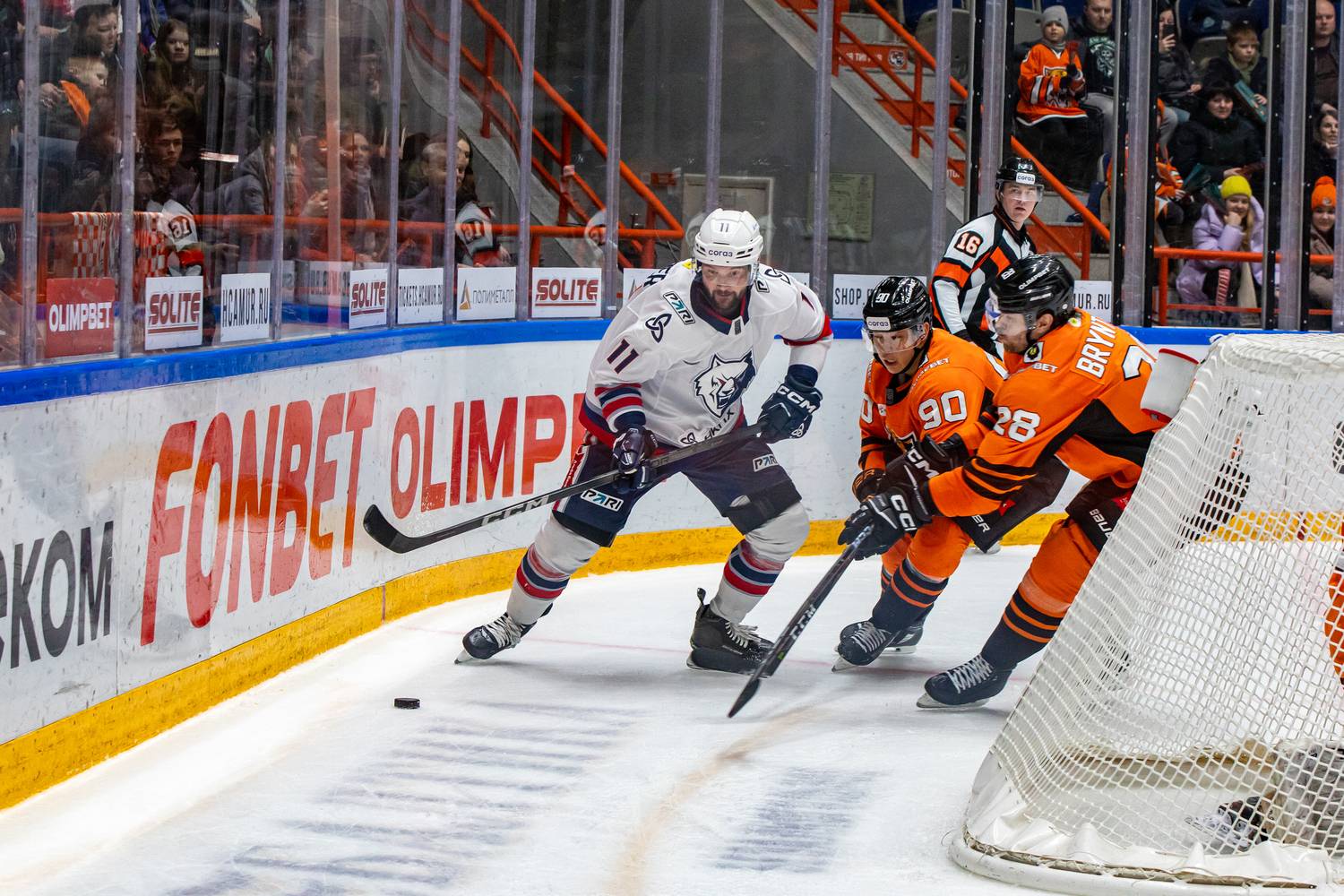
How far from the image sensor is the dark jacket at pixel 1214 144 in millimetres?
7359

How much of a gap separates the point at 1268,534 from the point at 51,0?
8.23ft

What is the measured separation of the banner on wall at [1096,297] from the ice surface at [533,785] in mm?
2708

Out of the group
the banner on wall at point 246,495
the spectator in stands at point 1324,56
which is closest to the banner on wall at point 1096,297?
the spectator in stands at point 1324,56

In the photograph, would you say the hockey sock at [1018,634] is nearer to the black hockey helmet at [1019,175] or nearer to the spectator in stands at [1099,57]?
the black hockey helmet at [1019,175]

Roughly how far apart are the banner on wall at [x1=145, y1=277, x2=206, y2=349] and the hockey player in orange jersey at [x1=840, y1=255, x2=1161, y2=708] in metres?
1.78

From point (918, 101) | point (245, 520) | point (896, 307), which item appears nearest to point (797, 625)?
point (896, 307)

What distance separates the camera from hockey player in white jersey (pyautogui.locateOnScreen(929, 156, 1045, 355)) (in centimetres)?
552

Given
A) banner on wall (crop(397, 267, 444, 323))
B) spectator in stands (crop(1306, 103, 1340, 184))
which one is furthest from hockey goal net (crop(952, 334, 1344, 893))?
spectator in stands (crop(1306, 103, 1340, 184))

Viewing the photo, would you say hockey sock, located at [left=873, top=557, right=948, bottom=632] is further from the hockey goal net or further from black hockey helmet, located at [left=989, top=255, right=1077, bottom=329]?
the hockey goal net

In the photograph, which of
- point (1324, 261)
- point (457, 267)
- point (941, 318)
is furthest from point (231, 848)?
point (1324, 261)

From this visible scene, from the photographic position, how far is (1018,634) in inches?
156

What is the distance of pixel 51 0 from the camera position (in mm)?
3279

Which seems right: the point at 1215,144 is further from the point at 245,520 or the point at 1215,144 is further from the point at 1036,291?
the point at 245,520

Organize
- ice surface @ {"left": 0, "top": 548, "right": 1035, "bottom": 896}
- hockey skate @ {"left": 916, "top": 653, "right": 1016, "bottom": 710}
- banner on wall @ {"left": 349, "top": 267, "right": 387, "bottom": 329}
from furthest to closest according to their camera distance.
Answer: banner on wall @ {"left": 349, "top": 267, "right": 387, "bottom": 329} < hockey skate @ {"left": 916, "top": 653, "right": 1016, "bottom": 710} < ice surface @ {"left": 0, "top": 548, "right": 1035, "bottom": 896}
